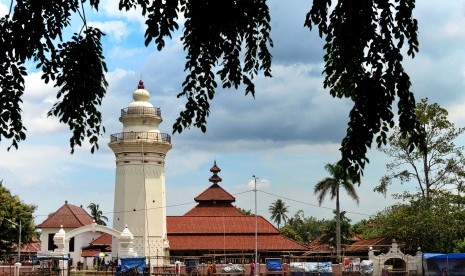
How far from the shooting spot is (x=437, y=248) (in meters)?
38.3

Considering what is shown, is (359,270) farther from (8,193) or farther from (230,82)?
(230,82)

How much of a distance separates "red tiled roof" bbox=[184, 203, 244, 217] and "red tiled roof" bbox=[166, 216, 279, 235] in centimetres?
176

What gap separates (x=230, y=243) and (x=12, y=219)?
14020mm

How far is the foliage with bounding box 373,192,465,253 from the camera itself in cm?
3706

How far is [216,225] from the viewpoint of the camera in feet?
151

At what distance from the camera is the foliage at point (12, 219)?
41.6 metres

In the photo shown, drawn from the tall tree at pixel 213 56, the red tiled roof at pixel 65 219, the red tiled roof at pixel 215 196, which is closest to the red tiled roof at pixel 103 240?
the red tiled roof at pixel 215 196

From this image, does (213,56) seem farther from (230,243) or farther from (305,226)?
(305,226)

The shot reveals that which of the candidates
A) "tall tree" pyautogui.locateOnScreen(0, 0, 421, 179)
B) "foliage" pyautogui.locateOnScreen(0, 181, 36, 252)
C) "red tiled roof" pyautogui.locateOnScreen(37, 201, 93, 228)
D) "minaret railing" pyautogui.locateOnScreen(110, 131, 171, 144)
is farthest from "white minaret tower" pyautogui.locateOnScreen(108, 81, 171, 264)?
"tall tree" pyautogui.locateOnScreen(0, 0, 421, 179)

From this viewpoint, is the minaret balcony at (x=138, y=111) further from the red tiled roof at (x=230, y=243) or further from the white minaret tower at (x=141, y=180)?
the red tiled roof at (x=230, y=243)

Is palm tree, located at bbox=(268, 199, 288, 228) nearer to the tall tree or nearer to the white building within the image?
the white building

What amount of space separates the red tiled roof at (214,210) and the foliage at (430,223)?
12859 mm

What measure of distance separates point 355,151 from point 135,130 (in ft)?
125

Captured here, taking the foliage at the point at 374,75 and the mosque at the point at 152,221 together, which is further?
the mosque at the point at 152,221
